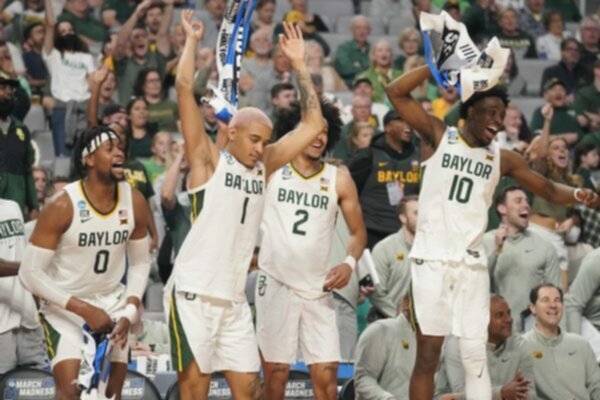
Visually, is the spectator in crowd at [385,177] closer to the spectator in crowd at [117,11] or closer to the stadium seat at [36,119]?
the stadium seat at [36,119]

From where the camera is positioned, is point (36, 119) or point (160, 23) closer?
point (36, 119)

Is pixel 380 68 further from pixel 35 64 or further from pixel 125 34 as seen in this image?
pixel 35 64

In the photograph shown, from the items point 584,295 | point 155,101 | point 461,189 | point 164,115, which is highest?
point 155,101

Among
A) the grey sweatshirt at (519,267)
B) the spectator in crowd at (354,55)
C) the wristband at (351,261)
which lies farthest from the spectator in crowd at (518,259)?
the spectator in crowd at (354,55)

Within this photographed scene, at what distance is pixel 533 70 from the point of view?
60.5 feet

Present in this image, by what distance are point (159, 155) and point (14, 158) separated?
5.75 ft

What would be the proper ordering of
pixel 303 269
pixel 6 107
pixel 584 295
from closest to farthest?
pixel 303 269 < pixel 584 295 < pixel 6 107

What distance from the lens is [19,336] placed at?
36.3 feet

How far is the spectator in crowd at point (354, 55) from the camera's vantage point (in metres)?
16.8

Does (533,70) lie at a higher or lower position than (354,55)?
higher

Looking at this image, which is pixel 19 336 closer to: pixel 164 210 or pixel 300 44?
pixel 164 210

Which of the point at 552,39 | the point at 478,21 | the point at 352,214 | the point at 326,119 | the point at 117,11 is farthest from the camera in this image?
the point at 552,39

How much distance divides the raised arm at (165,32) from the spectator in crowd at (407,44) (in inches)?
102

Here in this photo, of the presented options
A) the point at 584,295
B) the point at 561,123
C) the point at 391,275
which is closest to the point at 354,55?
the point at 561,123
